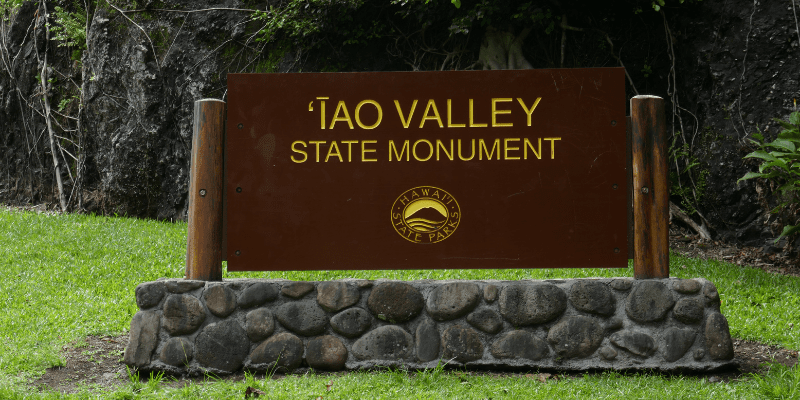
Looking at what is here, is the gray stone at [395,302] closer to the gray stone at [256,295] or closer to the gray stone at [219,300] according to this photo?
the gray stone at [256,295]

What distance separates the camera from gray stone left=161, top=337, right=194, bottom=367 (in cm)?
349

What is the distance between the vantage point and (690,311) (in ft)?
11.4

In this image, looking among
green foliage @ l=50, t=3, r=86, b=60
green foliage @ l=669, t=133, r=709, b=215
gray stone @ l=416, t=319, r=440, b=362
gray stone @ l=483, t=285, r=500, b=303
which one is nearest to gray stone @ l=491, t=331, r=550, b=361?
gray stone @ l=483, t=285, r=500, b=303

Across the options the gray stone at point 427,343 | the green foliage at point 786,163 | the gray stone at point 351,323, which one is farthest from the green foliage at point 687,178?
the gray stone at point 351,323

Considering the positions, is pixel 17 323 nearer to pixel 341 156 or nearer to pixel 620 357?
pixel 341 156

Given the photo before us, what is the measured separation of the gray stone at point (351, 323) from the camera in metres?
3.55

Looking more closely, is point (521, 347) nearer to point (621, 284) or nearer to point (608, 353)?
point (608, 353)

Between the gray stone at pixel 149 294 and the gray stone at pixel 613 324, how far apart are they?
2695 mm

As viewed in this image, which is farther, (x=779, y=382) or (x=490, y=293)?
(x=490, y=293)

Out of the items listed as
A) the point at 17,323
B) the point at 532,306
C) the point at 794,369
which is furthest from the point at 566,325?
the point at 17,323

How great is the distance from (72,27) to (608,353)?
10.7 metres

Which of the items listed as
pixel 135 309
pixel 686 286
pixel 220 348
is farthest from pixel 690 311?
pixel 135 309

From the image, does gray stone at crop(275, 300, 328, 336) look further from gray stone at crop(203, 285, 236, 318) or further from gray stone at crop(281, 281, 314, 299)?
gray stone at crop(203, 285, 236, 318)

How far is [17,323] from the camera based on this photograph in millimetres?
4555
